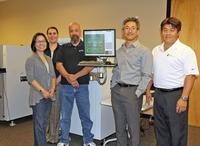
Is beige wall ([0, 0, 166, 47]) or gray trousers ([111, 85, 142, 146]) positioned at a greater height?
beige wall ([0, 0, 166, 47])

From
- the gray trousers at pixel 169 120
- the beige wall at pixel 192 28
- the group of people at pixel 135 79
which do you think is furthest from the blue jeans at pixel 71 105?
the beige wall at pixel 192 28

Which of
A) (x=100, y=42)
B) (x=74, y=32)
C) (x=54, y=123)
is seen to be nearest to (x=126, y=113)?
(x=100, y=42)

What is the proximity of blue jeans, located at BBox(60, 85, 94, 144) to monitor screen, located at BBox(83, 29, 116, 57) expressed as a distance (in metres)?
0.51

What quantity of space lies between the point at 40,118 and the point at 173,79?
1393 millimetres

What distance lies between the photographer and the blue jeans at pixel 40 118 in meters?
2.66

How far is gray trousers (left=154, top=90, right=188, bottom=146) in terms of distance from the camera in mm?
2350

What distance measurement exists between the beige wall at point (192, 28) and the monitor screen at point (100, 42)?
216cm

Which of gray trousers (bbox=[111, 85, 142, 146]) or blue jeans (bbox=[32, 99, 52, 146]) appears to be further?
blue jeans (bbox=[32, 99, 52, 146])

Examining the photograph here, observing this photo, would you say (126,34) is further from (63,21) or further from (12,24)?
(12,24)

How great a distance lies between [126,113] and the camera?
2.54 metres

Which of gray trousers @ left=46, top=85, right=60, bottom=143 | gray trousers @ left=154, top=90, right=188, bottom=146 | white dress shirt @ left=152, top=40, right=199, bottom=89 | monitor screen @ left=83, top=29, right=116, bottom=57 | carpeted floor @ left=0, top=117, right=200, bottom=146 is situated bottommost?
carpeted floor @ left=0, top=117, right=200, bottom=146

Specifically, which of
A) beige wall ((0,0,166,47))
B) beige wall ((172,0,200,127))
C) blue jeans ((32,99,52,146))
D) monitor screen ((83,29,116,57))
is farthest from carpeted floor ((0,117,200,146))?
beige wall ((0,0,166,47))

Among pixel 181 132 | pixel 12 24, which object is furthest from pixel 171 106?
pixel 12 24

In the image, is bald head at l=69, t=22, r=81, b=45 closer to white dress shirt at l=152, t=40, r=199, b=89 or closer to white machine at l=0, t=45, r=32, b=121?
white dress shirt at l=152, t=40, r=199, b=89
